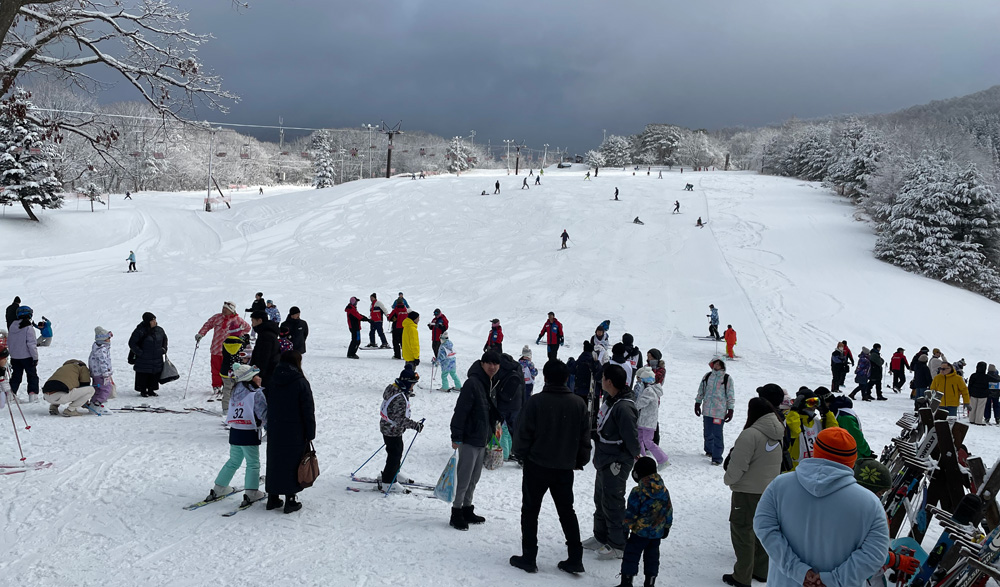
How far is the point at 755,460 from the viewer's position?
5.09 m

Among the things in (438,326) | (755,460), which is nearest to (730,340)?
(438,326)

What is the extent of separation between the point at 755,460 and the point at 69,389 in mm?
9949

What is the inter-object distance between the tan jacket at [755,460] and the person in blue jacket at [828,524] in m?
2.00

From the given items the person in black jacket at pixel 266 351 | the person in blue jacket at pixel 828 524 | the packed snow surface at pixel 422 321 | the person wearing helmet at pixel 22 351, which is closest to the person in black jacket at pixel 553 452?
the packed snow surface at pixel 422 321

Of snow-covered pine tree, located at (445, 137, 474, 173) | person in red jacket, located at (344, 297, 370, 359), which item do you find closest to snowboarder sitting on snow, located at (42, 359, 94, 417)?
person in red jacket, located at (344, 297, 370, 359)

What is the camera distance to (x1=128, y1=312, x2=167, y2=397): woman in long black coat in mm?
10867

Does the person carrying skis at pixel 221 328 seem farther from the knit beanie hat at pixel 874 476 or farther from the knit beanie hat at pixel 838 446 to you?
the knit beanie hat at pixel 838 446

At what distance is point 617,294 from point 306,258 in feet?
59.2

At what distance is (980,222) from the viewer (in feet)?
103

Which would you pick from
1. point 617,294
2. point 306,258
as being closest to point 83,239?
point 306,258

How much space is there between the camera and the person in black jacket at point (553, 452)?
16.5ft

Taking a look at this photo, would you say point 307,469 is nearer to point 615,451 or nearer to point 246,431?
point 246,431

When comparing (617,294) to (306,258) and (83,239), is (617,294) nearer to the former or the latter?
(306,258)

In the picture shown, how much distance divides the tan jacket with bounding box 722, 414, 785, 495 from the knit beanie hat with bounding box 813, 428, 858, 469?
83.7 inches
